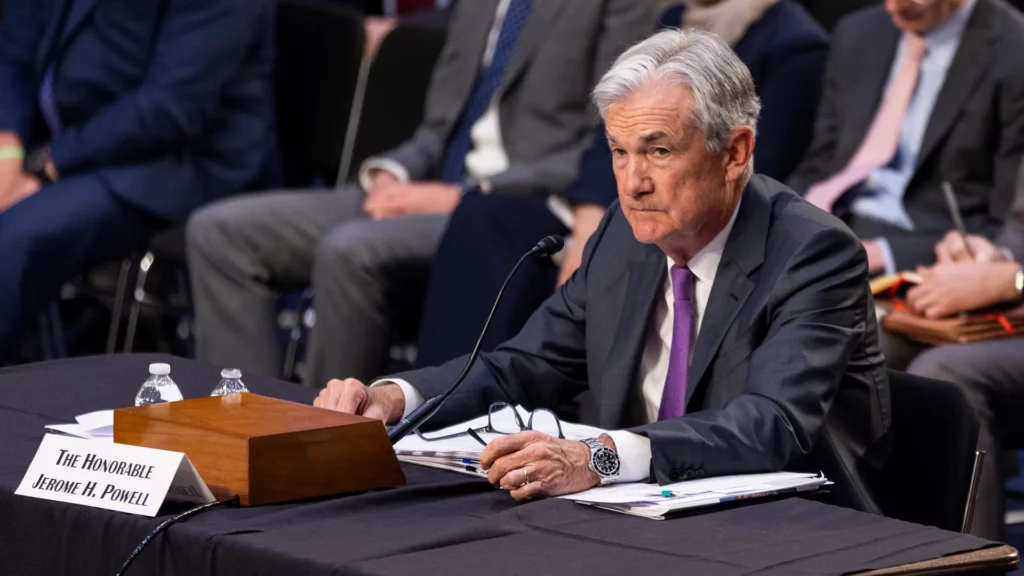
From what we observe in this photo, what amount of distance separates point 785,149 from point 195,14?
1.92m

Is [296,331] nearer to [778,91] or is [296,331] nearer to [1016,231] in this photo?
[778,91]

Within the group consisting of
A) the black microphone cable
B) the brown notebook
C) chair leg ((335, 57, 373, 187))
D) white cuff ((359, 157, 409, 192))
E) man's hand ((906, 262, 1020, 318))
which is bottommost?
the black microphone cable

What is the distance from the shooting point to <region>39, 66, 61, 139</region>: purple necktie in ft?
15.7

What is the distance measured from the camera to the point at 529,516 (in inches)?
69.3

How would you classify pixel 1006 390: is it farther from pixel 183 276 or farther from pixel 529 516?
pixel 183 276

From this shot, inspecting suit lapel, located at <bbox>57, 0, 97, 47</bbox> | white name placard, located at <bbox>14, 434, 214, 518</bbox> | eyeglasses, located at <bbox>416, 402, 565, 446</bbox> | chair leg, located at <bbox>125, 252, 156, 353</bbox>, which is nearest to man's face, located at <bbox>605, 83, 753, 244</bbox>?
eyeglasses, located at <bbox>416, 402, 565, 446</bbox>

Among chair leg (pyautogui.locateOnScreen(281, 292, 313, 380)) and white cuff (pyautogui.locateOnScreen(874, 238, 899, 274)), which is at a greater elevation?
white cuff (pyautogui.locateOnScreen(874, 238, 899, 274))

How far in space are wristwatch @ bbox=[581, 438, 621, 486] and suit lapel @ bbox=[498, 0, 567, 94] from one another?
2.43m

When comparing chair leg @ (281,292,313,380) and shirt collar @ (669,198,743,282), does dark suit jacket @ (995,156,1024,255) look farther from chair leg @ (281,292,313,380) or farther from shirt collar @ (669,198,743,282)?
chair leg @ (281,292,313,380)

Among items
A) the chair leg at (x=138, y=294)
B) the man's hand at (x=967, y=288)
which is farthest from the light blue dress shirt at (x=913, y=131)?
the chair leg at (x=138, y=294)

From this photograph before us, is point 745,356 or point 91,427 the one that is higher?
point 745,356

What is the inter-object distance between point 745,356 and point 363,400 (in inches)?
23.4

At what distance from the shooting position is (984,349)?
10.4ft

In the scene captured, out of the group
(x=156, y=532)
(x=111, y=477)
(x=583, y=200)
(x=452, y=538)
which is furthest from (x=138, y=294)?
(x=452, y=538)
